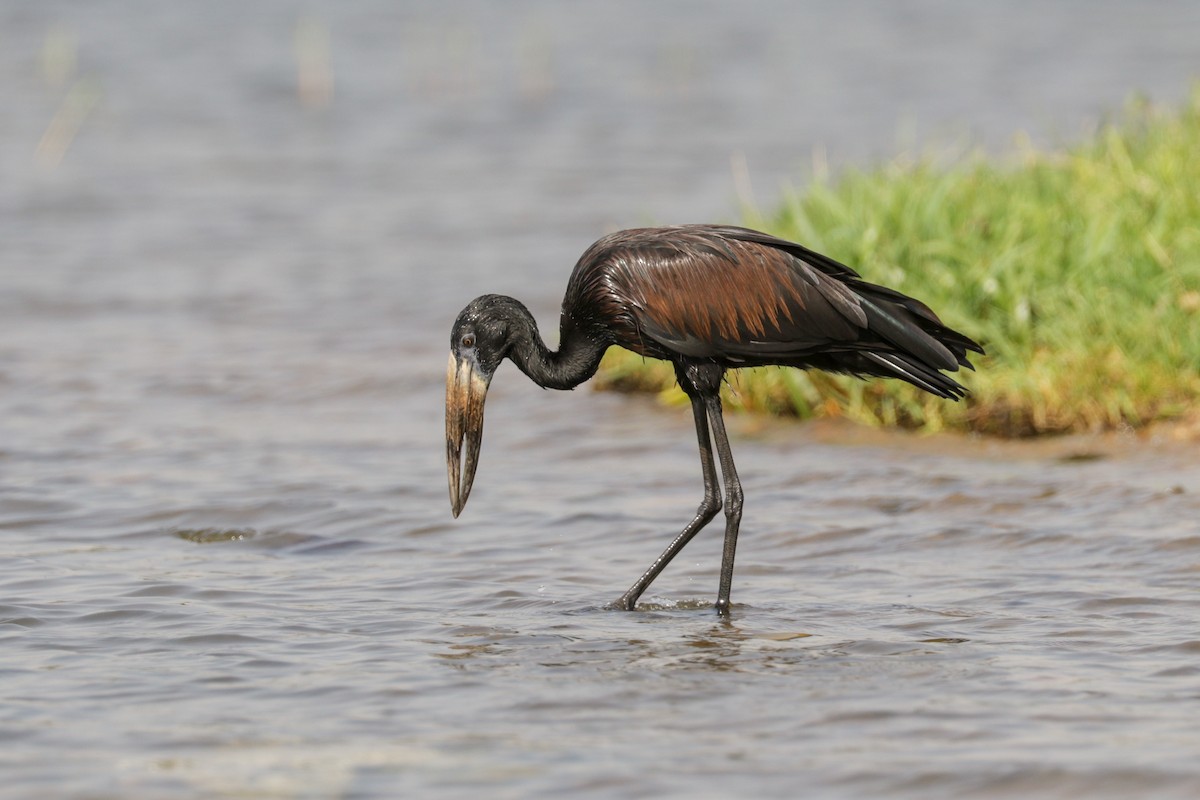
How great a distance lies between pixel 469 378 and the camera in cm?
612

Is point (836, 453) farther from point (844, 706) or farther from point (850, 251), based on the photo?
point (844, 706)

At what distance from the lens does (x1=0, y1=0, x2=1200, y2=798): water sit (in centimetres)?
465

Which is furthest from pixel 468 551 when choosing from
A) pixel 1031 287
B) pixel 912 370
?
pixel 1031 287

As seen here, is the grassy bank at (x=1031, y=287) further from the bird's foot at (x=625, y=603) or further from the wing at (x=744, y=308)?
the bird's foot at (x=625, y=603)

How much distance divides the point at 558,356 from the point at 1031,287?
3.00 meters

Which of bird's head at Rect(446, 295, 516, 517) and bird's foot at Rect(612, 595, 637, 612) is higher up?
bird's head at Rect(446, 295, 516, 517)

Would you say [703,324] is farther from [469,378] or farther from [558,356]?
[469,378]

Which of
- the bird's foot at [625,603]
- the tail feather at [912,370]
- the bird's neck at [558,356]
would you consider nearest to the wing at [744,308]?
the tail feather at [912,370]

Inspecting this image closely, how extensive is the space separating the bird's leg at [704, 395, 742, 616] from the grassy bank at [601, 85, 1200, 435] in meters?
1.57

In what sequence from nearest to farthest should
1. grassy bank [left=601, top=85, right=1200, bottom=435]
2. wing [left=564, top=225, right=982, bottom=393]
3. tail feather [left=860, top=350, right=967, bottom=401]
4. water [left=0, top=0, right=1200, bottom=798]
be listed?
water [left=0, top=0, right=1200, bottom=798]
wing [left=564, top=225, right=982, bottom=393]
tail feather [left=860, top=350, right=967, bottom=401]
grassy bank [left=601, top=85, right=1200, bottom=435]

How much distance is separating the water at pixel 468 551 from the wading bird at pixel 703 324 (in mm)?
727

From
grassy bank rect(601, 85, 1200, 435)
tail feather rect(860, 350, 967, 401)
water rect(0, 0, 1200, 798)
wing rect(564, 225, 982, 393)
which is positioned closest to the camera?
water rect(0, 0, 1200, 798)

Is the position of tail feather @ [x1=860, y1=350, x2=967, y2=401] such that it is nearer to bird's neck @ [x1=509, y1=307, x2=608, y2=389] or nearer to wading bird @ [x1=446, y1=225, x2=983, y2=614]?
wading bird @ [x1=446, y1=225, x2=983, y2=614]

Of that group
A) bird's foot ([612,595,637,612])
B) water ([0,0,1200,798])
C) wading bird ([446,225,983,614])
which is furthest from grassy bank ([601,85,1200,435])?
bird's foot ([612,595,637,612])
